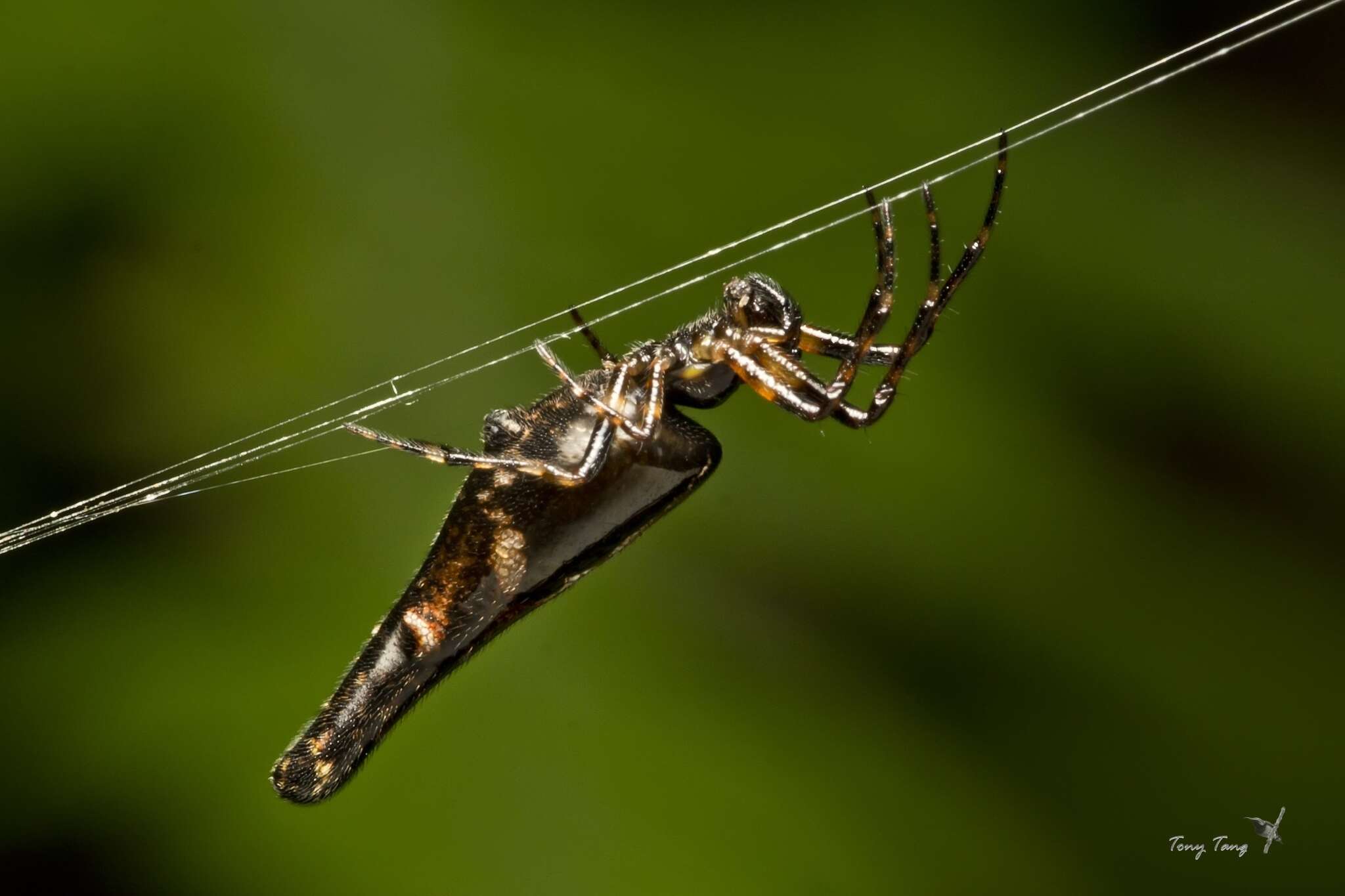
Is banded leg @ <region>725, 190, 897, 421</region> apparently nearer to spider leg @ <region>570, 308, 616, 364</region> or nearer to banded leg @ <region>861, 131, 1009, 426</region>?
banded leg @ <region>861, 131, 1009, 426</region>

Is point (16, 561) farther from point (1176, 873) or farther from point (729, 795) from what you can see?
point (1176, 873)

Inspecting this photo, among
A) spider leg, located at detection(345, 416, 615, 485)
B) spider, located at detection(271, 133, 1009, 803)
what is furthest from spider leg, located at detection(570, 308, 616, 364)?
spider leg, located at detection(345, 416, 615, 485)

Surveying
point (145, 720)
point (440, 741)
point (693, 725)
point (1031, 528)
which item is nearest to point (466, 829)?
point (440, 741)

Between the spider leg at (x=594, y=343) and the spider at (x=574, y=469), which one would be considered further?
the spider leg at (x=594, y=343)

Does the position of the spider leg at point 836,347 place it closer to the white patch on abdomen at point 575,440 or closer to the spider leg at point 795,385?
the spider leg at point 795,385

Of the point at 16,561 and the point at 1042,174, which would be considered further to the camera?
the point at 1042,174

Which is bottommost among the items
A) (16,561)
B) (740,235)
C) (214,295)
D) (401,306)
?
(16,561)

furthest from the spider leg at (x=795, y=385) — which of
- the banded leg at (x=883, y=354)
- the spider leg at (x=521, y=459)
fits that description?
the spider leg at (x=521, y=459)
